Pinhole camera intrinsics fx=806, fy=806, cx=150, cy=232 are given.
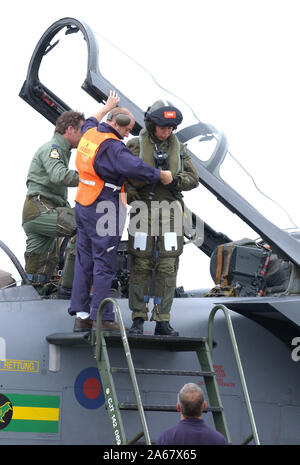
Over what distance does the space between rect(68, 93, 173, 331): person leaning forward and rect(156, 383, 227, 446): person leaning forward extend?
1.60 m

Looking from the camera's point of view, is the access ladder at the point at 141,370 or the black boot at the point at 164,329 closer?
the access ladder at the point at 141,370

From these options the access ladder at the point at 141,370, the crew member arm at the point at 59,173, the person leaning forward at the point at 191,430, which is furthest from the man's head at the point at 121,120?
the person leaning forward at the point at 191,430

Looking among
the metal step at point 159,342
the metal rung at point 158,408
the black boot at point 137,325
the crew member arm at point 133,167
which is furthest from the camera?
the black boot at point 137,325

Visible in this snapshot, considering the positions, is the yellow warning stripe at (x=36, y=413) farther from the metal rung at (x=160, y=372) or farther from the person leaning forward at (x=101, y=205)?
the metal rung at (x=160, y=372)

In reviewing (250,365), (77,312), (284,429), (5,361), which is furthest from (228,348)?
(5,361)

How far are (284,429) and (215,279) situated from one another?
5.58 feet

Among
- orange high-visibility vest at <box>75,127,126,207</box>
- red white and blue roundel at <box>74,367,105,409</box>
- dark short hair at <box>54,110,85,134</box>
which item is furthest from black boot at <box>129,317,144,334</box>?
dark short hair at <box>54,110,85,134</box>

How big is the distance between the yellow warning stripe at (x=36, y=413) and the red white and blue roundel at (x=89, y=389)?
23 centimetres

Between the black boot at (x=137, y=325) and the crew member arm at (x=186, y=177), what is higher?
the crew member arm at (x=186, y=177)

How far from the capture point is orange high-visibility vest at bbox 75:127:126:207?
649 centimetres

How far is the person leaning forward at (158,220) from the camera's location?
661 cm

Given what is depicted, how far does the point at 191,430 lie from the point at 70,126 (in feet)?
12.3

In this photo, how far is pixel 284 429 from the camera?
23.3 ft
